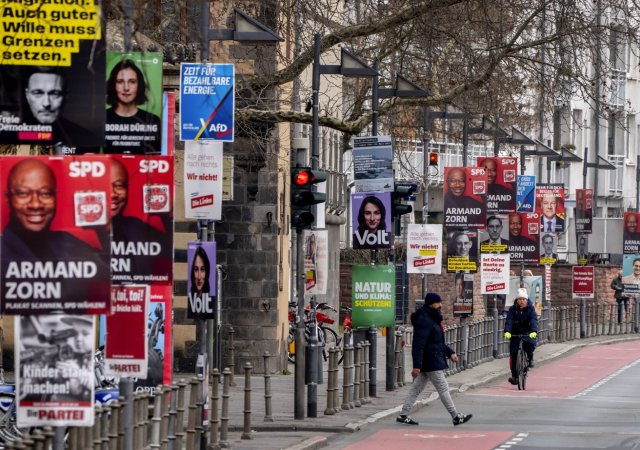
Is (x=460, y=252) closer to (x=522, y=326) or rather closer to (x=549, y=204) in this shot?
(x=522, y=326)

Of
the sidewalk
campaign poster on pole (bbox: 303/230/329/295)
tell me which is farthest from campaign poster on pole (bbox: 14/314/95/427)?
campaign poster on pole (bbox: 303/230/329/295)

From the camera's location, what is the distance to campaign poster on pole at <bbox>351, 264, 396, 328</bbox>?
29.0 m

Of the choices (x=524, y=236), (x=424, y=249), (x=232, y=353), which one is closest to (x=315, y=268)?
(x=232, y=353)

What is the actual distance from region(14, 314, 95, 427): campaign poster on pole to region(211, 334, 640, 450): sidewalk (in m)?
8.41

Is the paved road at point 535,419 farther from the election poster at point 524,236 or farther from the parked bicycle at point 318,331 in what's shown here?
the election poster at point 524,236

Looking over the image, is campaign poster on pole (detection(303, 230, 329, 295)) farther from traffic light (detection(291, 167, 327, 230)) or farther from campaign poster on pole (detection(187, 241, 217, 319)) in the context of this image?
campaign poster on pole (detection(187, 241, 217, 319))

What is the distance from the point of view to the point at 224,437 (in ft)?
65.8

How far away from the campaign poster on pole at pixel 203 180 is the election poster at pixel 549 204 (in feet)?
107

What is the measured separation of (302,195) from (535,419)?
4.73 metres

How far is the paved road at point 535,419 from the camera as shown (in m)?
22.0

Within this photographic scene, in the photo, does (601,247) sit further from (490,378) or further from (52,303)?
(52,303)

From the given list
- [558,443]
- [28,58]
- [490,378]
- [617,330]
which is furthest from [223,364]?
[617,330]

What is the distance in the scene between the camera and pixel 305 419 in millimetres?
24391

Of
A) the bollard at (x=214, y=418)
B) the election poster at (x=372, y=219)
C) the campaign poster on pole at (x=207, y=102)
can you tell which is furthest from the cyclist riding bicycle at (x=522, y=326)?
the campaign poster on pole at (x=207, y=102)
